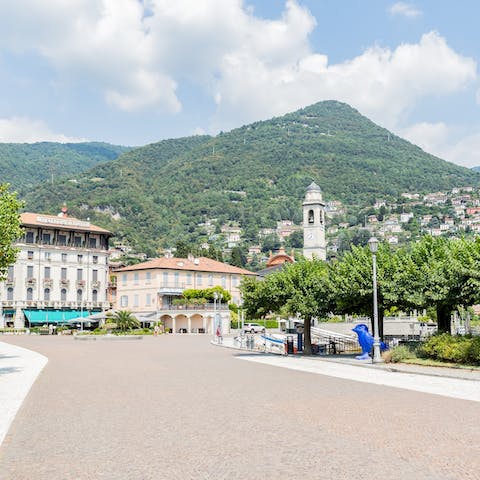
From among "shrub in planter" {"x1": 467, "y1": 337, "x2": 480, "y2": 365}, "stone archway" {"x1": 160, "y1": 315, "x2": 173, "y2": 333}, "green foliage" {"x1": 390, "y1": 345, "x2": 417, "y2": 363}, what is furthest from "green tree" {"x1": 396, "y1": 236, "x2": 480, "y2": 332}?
"stone archway" {"x1": 160, "y1": 315, "x2": 173, "y2": 333}

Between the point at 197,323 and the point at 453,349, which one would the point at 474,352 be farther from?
the point at 197,323

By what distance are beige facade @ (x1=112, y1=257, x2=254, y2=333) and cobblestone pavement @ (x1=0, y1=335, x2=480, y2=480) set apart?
57.0 m

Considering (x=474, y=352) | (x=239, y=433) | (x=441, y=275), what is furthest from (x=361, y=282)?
(x=239, y=433)

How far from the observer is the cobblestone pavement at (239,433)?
7859mm

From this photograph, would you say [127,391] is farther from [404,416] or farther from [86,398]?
[404,416]

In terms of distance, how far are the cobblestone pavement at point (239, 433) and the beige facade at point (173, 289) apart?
187 feet

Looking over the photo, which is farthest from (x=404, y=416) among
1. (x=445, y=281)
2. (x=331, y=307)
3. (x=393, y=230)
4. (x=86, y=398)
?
(x=393, y=230)

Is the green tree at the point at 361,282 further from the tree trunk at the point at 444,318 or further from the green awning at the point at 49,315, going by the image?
the green awning at the point at 49,315

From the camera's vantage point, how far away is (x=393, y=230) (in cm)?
19675

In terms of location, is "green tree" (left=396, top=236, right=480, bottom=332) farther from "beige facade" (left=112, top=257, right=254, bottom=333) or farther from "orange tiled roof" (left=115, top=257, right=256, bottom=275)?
"orange tiled roof" (left=115, top=257, right=256, bottom=275)

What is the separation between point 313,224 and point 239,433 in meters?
83.0

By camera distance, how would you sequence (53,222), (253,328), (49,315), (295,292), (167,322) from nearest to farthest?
(295,292)
(253,328)
(49,315)
(167,322)
(53,222)

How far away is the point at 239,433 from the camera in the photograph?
10.3m

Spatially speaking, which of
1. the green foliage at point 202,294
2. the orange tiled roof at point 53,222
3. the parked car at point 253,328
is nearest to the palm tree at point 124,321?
the parked car at point 253,328
